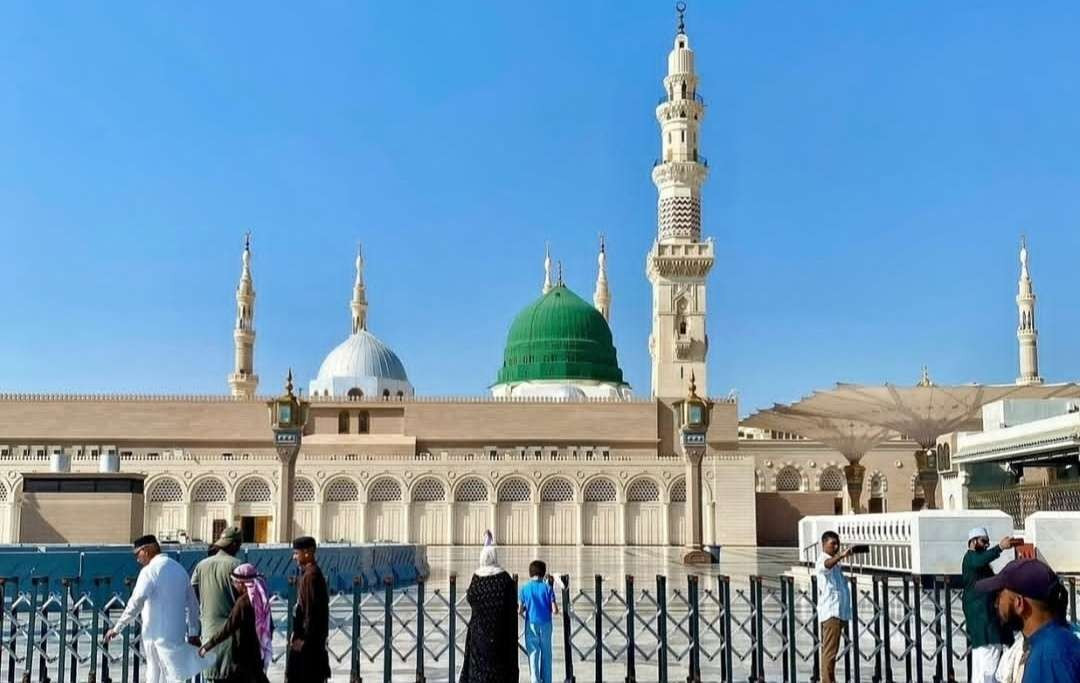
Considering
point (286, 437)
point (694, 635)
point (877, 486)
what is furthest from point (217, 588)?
point (877, 486)

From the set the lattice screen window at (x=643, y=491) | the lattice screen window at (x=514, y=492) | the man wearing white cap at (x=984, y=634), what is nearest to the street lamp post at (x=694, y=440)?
the lattice screen window at (x=643, y=491)

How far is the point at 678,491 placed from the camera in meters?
35.9

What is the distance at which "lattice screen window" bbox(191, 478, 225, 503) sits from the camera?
35.9 m

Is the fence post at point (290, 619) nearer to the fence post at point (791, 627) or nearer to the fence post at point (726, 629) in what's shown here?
the fence post at point (726, 629)

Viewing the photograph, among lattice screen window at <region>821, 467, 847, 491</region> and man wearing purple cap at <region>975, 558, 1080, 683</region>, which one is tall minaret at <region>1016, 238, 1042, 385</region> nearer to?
lattice screen window at <region>821, 467, 847, 491</region>

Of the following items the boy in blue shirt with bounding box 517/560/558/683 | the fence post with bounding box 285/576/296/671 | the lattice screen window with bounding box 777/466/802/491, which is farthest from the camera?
the lattice screen window with bounding box 777/466/802/491

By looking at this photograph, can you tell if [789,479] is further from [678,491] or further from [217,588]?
[217,588]

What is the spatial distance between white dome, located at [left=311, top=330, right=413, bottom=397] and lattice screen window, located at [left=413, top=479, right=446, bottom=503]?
1232 centimetres

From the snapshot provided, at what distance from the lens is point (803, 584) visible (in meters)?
16.1

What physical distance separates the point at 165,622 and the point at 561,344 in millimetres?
44063

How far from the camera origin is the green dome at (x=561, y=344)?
163 feet

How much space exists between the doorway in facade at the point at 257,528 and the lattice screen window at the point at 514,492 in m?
7.12

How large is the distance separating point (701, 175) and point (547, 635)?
3612 centimetres

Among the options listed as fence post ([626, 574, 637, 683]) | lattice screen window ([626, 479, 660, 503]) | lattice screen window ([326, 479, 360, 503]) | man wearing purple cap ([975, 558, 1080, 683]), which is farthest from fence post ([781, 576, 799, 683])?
lattice screen window ([326, 479, 360, 503])
